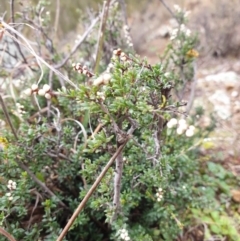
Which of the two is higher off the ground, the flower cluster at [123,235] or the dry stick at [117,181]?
the dry stick at [117,181]

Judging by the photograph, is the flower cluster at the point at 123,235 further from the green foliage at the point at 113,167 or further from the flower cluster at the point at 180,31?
the flower cluster at the point at 180,31

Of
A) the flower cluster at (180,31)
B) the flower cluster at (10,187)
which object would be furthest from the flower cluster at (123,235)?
the flower cluster at (180,31)

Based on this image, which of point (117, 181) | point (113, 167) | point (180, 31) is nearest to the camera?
point (117, 181)

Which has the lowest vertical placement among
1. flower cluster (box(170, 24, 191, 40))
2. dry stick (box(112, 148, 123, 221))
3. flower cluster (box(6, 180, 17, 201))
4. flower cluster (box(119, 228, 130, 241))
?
flower cluster (box(6, 180, 17, 201))

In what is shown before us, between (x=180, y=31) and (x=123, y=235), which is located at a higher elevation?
(x=180, y=31)

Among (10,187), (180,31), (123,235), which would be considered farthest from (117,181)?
(180,31)

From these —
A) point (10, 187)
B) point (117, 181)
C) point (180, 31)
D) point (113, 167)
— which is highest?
point (180, 31)

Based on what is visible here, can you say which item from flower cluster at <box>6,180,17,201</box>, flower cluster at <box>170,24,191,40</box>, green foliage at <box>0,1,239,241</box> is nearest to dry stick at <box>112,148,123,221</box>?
green foliage at <box>0,1,239,241</box>

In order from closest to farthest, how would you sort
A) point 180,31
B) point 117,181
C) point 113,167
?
point 117,181
point 113,167
point 180,31

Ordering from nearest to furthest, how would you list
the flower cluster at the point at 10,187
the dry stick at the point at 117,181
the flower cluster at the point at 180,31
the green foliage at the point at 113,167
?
the green foliage at the point at 113,167 < the dry stick at the point at 117,181 < the flower cluster at the point at 10,187 < the flower cluster at the point at 180,31

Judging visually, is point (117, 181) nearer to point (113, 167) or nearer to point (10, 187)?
point (113, 167)

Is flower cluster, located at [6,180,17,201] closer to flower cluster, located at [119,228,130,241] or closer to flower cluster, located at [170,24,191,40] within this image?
flower cluster, located at [119,228,130,241]

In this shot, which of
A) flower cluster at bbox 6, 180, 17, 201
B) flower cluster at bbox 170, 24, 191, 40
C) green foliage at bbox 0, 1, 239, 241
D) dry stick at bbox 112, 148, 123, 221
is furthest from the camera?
flower cluster at bbox 170, 24, 191, 40

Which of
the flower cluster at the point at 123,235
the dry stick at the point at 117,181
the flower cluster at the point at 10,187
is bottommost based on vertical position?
the flower cluster at the point at 10,187
